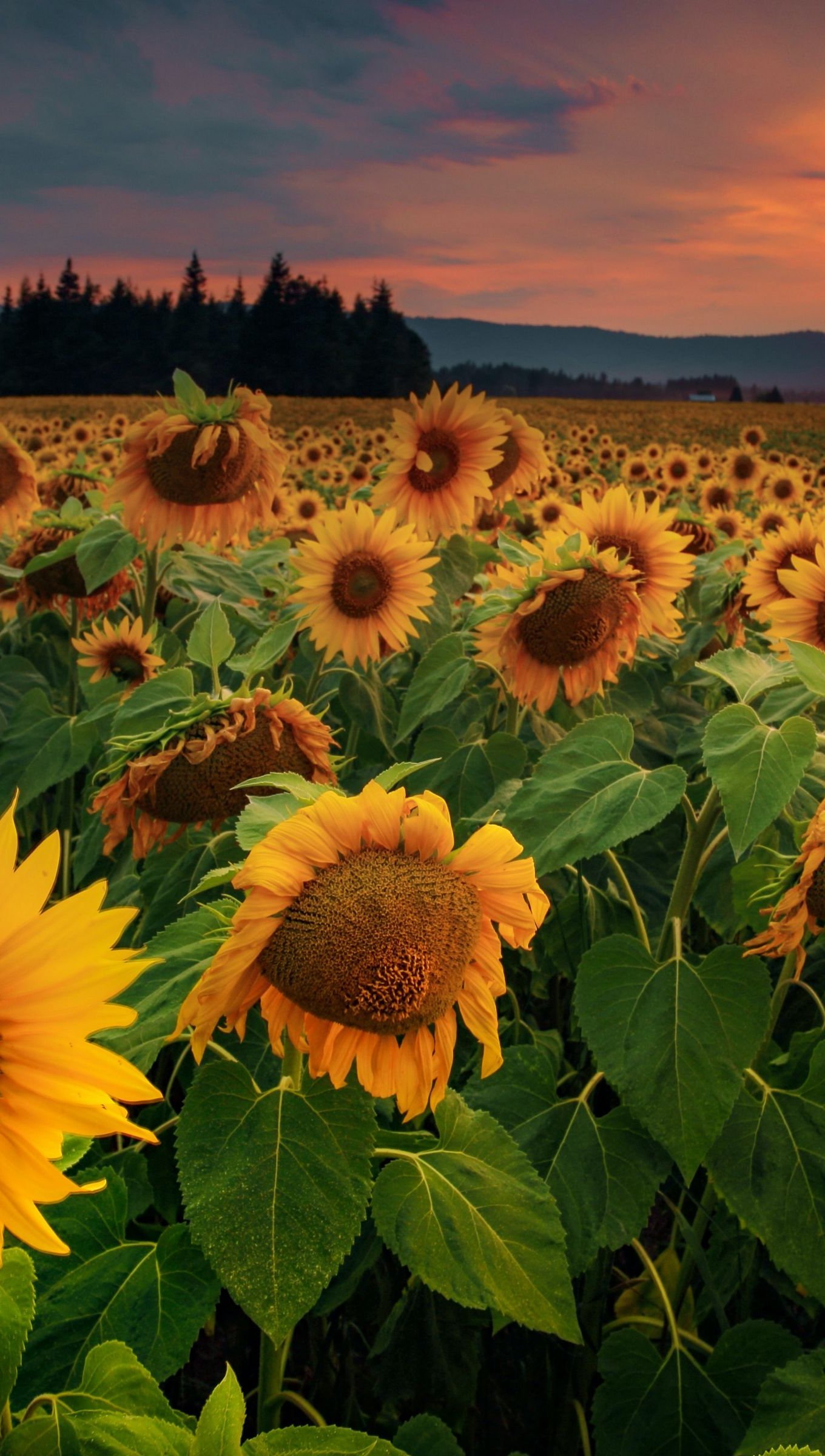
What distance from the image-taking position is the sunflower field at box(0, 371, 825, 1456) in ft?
3.56

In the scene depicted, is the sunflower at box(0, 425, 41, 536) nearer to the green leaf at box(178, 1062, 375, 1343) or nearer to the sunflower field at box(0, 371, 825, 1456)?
the sunflower field at box(0, 371, 825, 1456)

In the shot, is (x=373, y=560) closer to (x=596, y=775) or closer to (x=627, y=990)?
(x=596, y=775)

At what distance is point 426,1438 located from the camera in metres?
1.44

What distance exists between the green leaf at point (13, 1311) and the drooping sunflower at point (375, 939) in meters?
0.24

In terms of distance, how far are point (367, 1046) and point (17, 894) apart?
581 millimetres

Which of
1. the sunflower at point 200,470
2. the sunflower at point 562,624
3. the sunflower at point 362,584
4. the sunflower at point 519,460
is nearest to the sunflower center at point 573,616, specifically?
the sunflower at point 562,624

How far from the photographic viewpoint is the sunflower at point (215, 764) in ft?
5.83

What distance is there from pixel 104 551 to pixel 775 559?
186cm

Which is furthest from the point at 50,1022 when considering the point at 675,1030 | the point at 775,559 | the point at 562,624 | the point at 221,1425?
the point at 775,559

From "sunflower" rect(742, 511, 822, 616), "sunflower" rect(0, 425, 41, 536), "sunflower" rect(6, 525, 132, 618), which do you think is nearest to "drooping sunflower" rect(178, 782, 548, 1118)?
"sunflower" rect(742, 511, 822, 616)

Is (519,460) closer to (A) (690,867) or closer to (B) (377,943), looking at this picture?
(A) (690,867)

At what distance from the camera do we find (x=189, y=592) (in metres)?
3.07

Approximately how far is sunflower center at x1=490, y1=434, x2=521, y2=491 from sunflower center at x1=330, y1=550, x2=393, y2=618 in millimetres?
1264

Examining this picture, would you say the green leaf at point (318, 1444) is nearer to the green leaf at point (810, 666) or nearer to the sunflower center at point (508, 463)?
the green leaf at point (810, 666)
